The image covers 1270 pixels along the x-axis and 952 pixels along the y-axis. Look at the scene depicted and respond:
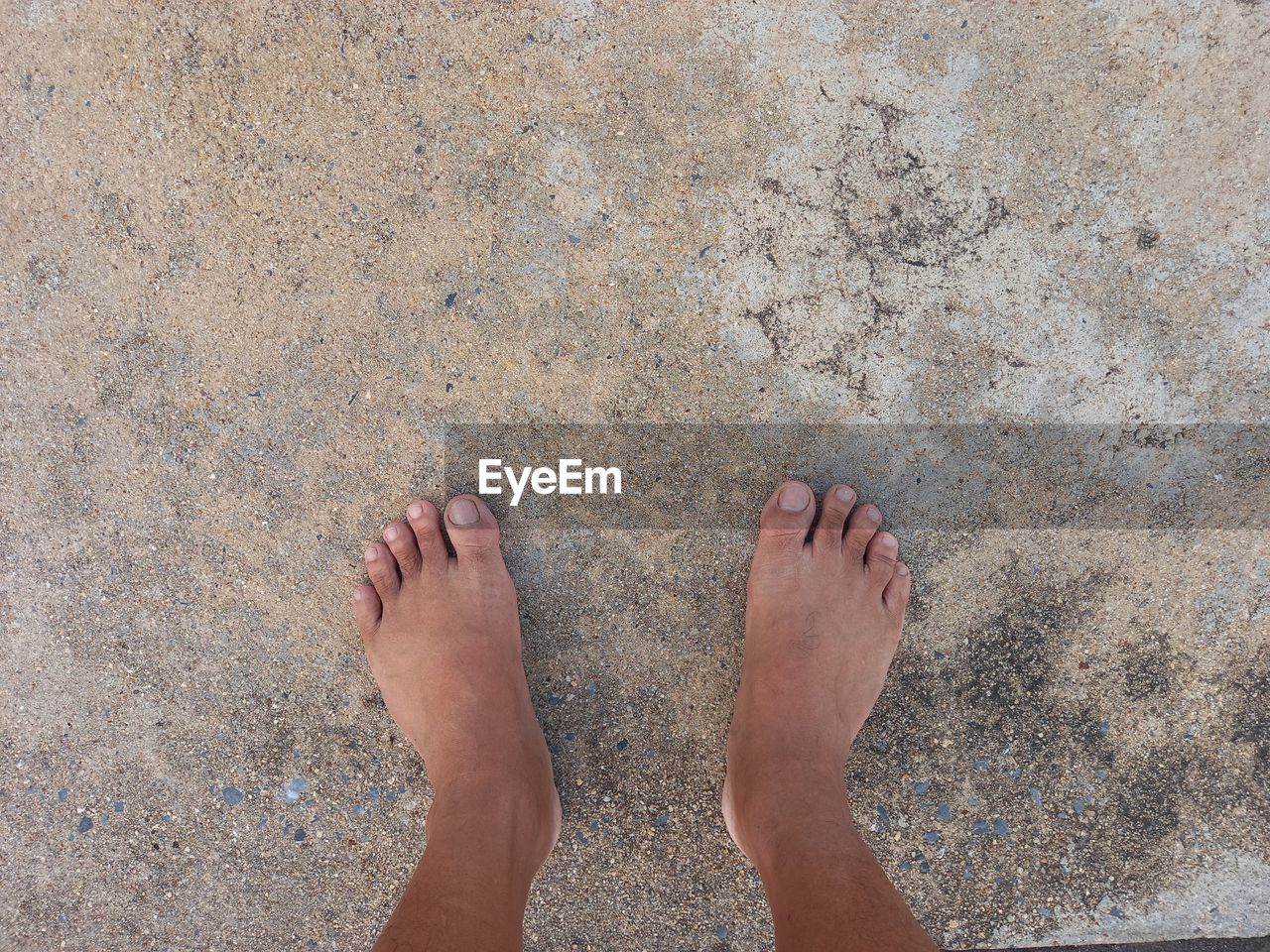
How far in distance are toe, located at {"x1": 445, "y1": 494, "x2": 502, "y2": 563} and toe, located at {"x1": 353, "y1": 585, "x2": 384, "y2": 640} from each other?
10.3 inches

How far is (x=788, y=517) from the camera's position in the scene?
1726 mm

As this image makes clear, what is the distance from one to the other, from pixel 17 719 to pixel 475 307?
1.69 m

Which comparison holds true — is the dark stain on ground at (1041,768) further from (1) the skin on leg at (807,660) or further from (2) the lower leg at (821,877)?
(2) the lower leg at (821,877)

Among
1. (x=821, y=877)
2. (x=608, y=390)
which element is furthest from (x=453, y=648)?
(x=821, y=877)

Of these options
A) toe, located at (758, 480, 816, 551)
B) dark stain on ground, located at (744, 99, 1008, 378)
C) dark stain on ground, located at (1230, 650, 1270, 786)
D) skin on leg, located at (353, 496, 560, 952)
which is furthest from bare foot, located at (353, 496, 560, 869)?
dark stain on ground, located at (1230, 650, 1270, 786)

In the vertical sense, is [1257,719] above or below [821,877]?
above

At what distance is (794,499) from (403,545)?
41.7 inches

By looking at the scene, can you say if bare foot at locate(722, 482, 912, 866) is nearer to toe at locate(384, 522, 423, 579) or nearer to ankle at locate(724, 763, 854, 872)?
ankle at locate(724, 763, 854, 872)

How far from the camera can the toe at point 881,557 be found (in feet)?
5.75

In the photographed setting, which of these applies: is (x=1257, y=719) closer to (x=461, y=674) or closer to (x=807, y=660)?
(x=807, y=660)

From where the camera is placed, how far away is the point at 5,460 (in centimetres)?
173

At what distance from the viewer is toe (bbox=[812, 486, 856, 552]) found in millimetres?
1739

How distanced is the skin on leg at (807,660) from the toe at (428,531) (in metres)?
0.86

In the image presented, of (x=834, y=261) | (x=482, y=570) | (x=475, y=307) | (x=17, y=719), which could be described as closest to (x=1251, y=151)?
(x=834, y=261)
